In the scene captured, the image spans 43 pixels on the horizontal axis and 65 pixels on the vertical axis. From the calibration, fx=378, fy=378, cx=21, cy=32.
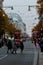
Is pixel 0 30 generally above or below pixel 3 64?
below

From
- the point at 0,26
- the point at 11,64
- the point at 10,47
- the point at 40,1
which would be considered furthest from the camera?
the point at 0,26

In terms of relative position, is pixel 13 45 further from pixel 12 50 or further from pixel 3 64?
pixel 3 64

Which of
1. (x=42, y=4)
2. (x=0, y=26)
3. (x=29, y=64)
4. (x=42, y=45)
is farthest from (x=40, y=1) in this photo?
(x=0, y=26)

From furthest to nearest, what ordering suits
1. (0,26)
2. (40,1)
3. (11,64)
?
(0,26) → (40,1) → (11,64)

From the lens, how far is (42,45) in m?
38.1

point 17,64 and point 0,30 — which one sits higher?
point 17,64

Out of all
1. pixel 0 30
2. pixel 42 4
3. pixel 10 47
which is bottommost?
pixel 0 30

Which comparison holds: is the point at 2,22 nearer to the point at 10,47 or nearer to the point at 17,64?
the point at 10,47

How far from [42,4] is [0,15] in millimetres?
53678

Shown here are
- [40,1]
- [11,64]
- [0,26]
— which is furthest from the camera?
[0,26]

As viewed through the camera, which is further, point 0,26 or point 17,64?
point 0,26

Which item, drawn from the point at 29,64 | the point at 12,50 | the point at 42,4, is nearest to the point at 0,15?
the point at 12,50

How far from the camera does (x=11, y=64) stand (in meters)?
22.4

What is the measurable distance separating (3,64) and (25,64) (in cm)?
136
